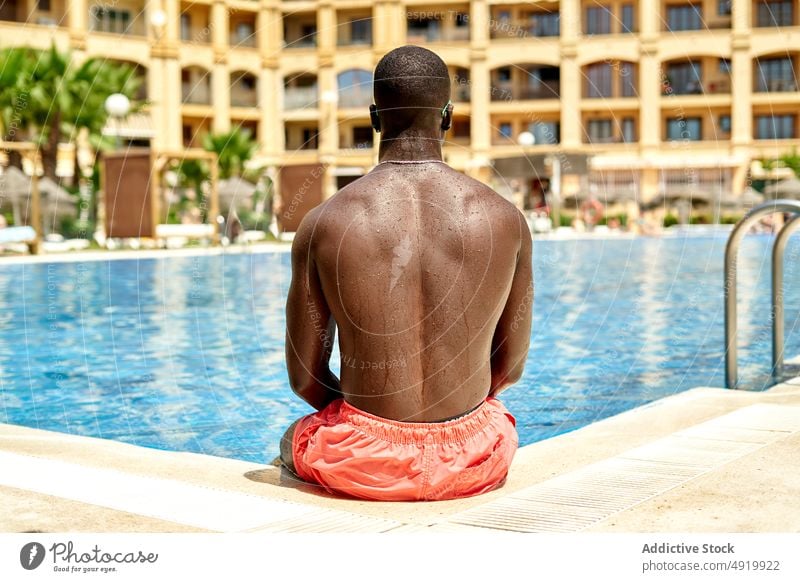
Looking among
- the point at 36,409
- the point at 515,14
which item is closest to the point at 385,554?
the point at 36,409

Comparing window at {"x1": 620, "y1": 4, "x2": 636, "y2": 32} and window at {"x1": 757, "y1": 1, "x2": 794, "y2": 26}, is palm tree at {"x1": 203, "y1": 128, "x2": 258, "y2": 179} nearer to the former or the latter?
A: window at {"x1": 620, "y1": 4, "x2": 636, "y2": 32}

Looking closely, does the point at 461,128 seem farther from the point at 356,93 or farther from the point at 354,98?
the point at 356,93

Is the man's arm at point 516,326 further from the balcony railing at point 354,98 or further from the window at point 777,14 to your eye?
the window at point 777,14

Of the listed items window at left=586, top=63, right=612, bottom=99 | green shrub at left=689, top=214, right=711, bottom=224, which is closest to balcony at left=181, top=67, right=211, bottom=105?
window at left=586, top=63, right=612, bottom=99

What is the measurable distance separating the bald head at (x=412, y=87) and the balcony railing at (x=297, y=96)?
4533cm

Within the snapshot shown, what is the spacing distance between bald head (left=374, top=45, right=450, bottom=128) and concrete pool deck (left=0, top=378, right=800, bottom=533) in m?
1.05

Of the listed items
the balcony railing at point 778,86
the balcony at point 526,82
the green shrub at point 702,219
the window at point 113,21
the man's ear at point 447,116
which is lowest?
the green shrub at point 702,219

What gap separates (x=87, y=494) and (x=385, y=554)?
1.02 meters

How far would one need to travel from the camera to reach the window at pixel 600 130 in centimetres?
4822

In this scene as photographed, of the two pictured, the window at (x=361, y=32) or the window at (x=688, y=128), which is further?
the window at (x=361, y=32)

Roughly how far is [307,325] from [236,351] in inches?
220

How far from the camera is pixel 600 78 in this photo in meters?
47.9

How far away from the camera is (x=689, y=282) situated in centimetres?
1520

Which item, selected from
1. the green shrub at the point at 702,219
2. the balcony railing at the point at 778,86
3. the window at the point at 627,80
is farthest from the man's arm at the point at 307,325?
the balcony railing at the point at 778,86
